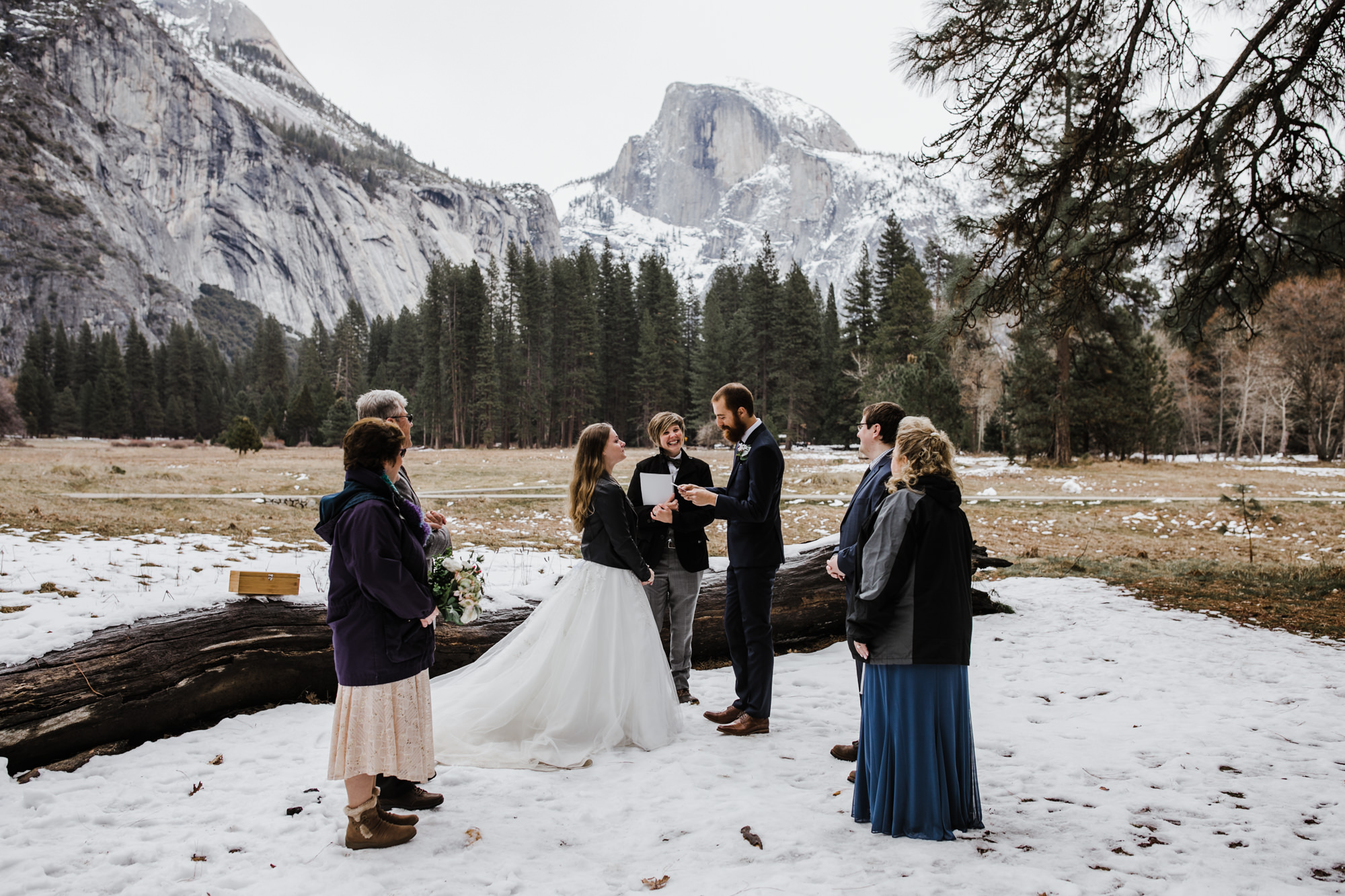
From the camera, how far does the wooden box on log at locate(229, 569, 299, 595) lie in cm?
489

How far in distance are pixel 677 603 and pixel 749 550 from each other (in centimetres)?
91

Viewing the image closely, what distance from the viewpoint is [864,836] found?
3.27m

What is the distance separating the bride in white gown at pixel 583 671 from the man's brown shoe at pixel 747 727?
331mm

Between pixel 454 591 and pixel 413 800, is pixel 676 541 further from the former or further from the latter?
pixel 413 800

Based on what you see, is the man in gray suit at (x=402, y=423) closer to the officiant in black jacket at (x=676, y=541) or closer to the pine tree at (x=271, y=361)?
the officiant in black jacket at (x=676, y=541)

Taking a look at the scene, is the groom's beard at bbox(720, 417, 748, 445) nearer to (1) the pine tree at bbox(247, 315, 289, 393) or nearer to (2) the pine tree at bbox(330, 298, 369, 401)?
(2) the pine tree at bbox(330, 298, 369, 401)

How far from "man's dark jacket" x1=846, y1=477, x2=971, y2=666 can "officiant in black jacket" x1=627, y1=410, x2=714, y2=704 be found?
Result: 179 centimetres

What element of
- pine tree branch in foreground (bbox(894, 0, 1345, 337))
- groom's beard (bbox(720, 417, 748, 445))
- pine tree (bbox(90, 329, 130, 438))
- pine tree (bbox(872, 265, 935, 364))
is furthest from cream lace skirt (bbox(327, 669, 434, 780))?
pine tree (bbox(90, 329, 130, 438))

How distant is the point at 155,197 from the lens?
131750 millimetres

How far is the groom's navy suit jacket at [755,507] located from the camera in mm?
4551

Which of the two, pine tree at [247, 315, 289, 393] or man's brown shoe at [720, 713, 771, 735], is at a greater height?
pine tree at [247, 315, 289, 393]

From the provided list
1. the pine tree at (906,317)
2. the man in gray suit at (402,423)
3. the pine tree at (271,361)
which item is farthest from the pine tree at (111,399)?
the man in gray suit at (402,423)

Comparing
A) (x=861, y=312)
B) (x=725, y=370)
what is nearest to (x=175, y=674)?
(x=725, y=370)

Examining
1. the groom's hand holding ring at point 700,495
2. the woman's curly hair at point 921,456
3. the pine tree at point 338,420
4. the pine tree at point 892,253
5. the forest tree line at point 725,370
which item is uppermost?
the pine tree at point 892,253
